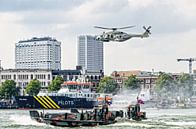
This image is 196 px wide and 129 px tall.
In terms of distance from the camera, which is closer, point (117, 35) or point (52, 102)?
point (117, 35)

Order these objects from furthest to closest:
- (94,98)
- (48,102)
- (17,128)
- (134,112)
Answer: (94,98) < (48,102) < (134,112) < (17,128)

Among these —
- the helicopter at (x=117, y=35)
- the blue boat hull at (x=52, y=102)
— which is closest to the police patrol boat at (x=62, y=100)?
the blue boat hull at (x=52, y=102)

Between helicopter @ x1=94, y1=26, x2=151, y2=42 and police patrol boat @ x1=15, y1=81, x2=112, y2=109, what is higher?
helicopter @ x1=94, y1=26, x2=151, y2=42

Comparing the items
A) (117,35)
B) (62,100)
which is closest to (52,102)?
(62,100)

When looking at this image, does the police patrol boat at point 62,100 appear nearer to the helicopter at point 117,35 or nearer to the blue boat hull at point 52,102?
the blue boat hull at point 52,102

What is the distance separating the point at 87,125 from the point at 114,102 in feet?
309

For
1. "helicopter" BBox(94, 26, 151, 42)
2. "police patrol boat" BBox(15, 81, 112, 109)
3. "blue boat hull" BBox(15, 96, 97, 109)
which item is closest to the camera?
"helicopter" BBox(94, 26, 151, 42)

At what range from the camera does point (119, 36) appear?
9881 cm

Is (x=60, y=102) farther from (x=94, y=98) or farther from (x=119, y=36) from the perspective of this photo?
(x=119, y=36)

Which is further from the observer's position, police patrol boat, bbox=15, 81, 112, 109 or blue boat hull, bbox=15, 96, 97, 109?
police patrol boat, bbox=15, 81, 112, 109

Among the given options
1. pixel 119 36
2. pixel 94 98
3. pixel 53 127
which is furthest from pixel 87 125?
pixel 94 98

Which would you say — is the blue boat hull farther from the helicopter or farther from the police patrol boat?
the helicopter

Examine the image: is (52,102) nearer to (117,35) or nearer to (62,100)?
(62,100)

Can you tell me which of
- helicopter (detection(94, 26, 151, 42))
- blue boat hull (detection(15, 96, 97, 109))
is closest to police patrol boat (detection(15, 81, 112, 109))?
blue boat hull (detection(15, 96, 97, 109))
